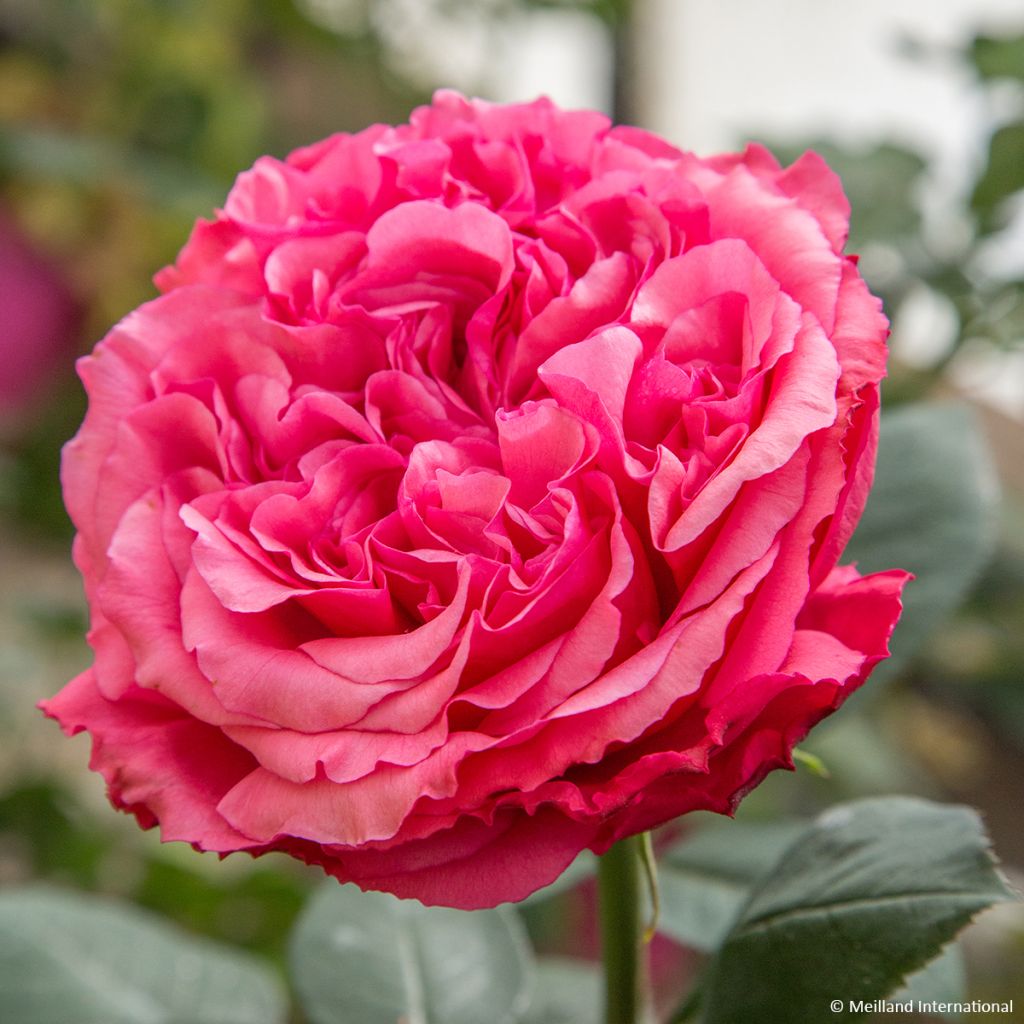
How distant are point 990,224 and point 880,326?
38 centimetres

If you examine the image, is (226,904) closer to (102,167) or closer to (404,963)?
(404,963)

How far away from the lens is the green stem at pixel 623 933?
288 mm

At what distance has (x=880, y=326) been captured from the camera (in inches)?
9.5

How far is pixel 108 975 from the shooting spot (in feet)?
1.50

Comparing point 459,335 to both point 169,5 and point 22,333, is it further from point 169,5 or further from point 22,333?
point 22,333

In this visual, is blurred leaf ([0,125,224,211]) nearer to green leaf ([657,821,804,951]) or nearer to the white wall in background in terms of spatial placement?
the white wall in background

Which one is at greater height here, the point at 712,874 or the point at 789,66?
the point at 789,66

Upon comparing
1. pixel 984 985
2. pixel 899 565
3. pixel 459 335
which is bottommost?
pixel 984 985

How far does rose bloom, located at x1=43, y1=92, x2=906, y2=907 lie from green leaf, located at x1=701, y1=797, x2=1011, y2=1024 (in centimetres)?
9

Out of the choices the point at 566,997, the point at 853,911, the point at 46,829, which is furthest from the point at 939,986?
the point at 46,829

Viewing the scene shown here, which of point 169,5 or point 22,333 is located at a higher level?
point 169,5

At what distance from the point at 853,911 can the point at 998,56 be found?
448 millimetres

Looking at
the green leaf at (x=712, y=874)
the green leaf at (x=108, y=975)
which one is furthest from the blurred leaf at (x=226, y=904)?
the green leaf at (x=712, y=874)

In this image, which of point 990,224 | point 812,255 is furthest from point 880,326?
point 990,224
